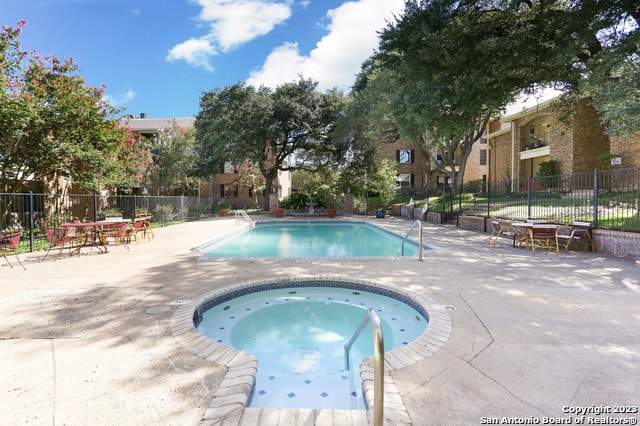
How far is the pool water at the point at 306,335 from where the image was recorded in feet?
9.82

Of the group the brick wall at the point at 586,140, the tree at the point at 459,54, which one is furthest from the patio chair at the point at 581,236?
the brick wall at the point at 586,140

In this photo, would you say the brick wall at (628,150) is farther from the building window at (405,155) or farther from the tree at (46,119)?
the tree at (46,119)

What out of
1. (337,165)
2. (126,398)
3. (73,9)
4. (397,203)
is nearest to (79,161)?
(73,9)

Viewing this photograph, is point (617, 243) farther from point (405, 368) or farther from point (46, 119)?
point (46, 119)

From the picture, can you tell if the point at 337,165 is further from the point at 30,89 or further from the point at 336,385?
the point at 336,385

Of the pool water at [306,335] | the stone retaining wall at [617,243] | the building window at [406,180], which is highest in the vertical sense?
the building window at [406,180]

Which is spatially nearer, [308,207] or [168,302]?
[168,302]

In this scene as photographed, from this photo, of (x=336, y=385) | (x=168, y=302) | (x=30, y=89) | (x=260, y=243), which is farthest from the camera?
(x=260, y=243)

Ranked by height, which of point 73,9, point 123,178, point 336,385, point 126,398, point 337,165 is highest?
point 73,9

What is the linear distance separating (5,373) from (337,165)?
24701mm

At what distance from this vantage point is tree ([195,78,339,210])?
74.8 ft

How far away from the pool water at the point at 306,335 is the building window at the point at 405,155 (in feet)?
93.1

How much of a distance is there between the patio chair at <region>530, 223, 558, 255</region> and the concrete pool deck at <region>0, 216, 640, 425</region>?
2.16m

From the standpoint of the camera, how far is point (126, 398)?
2.23m
